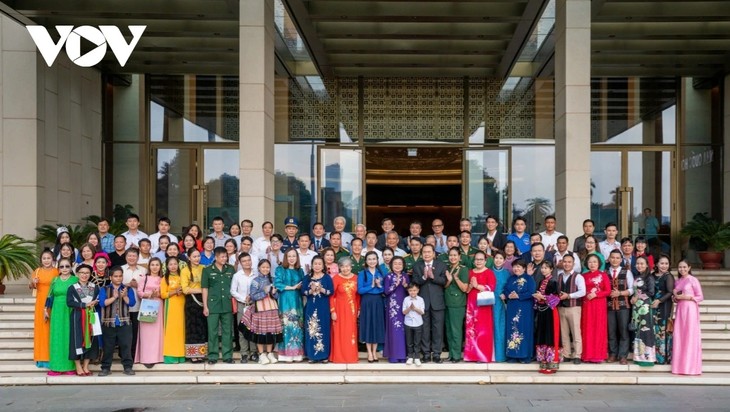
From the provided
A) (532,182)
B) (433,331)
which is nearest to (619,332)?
(433,331)

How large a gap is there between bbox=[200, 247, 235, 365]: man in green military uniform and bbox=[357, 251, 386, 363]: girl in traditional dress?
173 cm

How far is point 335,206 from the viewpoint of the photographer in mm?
16953

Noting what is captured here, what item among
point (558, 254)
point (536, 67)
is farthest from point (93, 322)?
point (536, 67)

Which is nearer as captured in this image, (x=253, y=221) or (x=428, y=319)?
(x=428, y=319)

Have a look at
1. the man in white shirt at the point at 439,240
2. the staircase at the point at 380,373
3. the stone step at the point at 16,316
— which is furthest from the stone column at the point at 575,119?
the stone step at the point at 16,316

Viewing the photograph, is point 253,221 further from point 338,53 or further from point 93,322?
point 338,53

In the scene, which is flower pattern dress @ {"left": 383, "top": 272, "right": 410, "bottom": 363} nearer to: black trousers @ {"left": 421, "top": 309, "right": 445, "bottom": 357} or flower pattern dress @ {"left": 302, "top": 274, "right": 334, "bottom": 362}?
black trousers @ {"left": 421, "top": 309, "right": 445, "bottom": 357}

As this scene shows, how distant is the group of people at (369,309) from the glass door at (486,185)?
7.32 metres

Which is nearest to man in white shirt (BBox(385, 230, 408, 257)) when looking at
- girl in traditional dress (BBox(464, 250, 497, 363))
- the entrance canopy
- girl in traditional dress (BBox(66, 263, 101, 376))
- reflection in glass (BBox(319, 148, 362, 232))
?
girl in traditional dress (BBox(464, 250, 497, 363))

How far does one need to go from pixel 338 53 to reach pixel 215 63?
10.0 feet

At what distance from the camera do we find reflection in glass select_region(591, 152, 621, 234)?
16594mm

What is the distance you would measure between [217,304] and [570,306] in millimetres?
4583

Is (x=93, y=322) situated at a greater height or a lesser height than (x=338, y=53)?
lesser

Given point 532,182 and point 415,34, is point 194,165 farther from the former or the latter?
point 532,182
